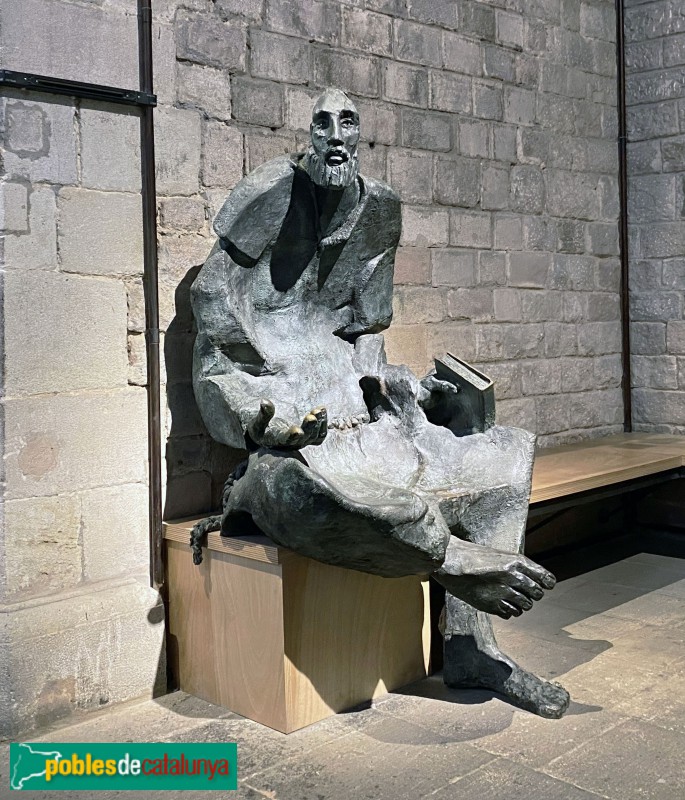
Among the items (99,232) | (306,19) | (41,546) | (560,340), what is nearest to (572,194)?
(560,340)

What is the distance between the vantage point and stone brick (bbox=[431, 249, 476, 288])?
4.42 m

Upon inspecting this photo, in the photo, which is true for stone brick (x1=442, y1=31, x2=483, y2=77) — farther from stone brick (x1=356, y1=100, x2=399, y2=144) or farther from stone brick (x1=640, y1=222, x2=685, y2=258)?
stone brick (x1=640, y1=222, x2=685, y2=258)

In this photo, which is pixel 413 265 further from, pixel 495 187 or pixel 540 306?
pixel 540 306

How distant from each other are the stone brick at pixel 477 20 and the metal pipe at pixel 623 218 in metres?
1.02

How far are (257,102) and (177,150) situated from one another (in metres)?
0.44

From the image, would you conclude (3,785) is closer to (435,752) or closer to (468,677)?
(435,752)

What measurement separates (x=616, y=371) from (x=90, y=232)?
3.20 meters

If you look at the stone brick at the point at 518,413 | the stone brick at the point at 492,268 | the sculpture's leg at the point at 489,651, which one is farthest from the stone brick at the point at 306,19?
the sculpture's leg at the point at 489,651

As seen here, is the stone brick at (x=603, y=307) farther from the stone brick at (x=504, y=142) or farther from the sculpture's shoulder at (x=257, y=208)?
the sculpture's shoulder at (x=257, y=208)

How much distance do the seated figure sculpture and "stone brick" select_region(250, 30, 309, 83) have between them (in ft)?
1.97

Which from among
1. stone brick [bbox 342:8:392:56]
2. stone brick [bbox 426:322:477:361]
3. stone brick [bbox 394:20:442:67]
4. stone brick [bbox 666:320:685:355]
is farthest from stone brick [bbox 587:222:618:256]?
stone brick [bbox 342:8:392:56]

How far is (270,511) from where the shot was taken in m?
2.78

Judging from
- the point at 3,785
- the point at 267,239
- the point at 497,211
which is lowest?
the point at 3,785

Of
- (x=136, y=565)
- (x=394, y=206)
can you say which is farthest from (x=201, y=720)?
(x=394, y=206)
